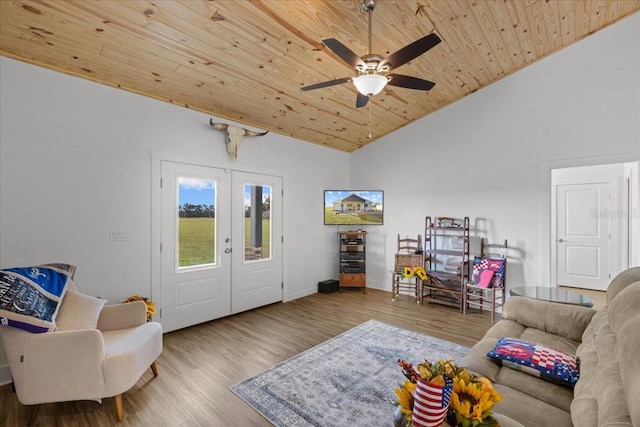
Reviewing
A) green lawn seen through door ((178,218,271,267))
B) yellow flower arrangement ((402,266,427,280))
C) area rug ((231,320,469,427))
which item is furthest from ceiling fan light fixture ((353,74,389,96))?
yellow flower arrangement ((402,266,427,280))

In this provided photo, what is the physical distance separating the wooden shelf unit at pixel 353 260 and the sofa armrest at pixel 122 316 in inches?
139

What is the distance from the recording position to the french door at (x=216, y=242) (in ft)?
11.8

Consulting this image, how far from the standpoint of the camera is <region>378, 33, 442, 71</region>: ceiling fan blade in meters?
1.89

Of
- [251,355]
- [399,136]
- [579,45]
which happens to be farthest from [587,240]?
[251,355]

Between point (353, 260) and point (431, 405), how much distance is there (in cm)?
454

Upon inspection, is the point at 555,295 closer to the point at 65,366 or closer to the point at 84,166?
the point at 65,366

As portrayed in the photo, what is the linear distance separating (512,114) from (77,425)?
5751 millimetres

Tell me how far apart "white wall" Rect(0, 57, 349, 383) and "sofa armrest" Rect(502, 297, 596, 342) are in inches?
145

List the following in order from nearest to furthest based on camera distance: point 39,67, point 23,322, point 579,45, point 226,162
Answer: point 23,322 < point 39,67 < point 579,45 < point 226,162

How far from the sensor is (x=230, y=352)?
10.1 ft

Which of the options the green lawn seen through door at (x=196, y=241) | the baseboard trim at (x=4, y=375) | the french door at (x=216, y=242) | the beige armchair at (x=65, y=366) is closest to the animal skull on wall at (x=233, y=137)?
the french door at (x=216, y=242)

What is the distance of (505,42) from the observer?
3420 mm

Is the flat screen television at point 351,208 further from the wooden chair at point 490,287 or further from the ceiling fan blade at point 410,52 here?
the ceiling fan blade at point 410,52

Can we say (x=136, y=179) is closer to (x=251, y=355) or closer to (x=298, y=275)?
(x=251, y=355)
